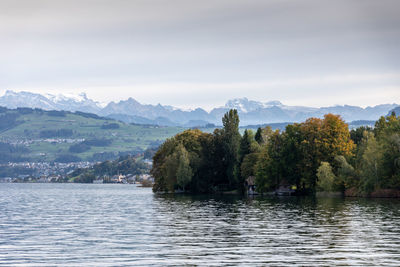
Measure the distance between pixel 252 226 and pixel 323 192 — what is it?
74.6 meters

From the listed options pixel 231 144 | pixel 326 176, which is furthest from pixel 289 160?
pixel 231 144

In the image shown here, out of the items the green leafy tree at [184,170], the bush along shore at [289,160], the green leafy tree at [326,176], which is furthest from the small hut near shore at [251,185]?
the green leafy tree at [326,176]

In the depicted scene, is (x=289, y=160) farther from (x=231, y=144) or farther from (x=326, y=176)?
(x=231, y=144)

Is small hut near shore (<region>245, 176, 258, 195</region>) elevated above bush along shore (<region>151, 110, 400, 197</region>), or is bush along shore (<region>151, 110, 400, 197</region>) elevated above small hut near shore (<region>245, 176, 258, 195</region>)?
bush along shore (<region>151, 110, 400, 197</region>)

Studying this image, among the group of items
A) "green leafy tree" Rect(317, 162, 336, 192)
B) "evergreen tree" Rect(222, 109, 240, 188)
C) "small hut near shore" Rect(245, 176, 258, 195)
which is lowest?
"small hut near shore" Rect(245, 176, 258, 195)

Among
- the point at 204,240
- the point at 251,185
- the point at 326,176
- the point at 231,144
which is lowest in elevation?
the point at 251,185

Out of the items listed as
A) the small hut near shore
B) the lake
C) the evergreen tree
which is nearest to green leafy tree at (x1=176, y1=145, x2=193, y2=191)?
the evergreen tree

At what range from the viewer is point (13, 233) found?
51688mm

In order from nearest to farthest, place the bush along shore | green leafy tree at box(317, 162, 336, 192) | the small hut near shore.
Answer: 1. the bush along shore
2. green leafy tree at box(317, 162, 336, 192)
3. the small hut near shore

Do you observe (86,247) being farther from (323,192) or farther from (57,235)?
(323,192)

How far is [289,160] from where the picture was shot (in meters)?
135

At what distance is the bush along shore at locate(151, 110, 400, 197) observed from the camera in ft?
380

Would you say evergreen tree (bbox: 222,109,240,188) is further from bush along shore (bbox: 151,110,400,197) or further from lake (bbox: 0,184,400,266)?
lake (bbox: 0,184,400,266)

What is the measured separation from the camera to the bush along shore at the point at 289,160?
380 feet
